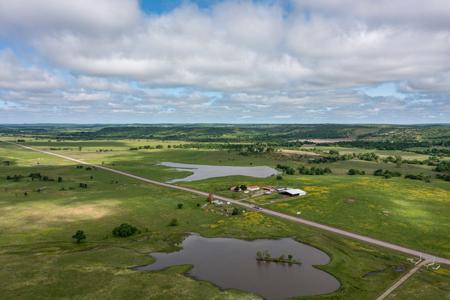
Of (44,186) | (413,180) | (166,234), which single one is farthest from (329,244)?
(44,186)

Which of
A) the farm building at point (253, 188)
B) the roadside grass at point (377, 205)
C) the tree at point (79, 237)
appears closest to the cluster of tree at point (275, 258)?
the roadside grass at point (377, 205)

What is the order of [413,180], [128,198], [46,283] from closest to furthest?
1. [46,283]
2. [128,198]
3. [413,180]

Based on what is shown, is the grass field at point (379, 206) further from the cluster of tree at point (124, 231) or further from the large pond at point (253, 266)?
the cluster of tree at point (124, 231)

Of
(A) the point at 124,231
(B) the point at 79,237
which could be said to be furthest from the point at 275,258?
(B) the point at 79,237

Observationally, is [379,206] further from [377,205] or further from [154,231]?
[154,231]

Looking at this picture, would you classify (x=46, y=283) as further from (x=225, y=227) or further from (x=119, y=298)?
(x=225, y=227)
